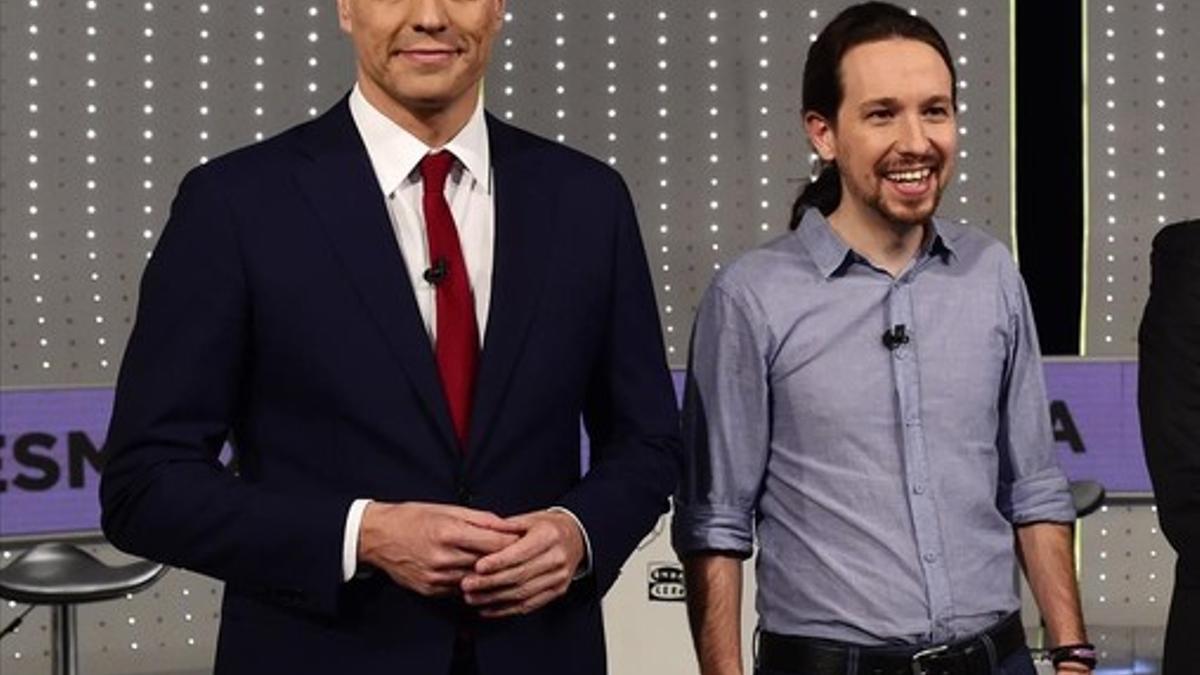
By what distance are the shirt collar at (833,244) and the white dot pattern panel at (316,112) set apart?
3.35m

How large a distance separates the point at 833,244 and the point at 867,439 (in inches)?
9.7

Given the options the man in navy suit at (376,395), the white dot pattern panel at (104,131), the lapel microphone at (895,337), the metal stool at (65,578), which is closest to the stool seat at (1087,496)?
the metal stool at (65,578)

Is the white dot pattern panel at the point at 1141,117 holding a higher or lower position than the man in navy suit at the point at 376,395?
higher

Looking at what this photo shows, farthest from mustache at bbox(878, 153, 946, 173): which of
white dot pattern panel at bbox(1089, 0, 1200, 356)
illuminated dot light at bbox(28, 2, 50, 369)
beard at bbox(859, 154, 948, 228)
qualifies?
white dot pattern panel at bbox(1089, 0, 1200, 356)

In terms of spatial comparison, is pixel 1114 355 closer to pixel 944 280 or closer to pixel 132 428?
pixel 944 280

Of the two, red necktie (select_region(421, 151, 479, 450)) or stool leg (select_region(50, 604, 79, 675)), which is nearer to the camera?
red necktie (select_region(421, 151, 479, 450))

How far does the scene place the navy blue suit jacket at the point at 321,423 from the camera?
6.59 ft

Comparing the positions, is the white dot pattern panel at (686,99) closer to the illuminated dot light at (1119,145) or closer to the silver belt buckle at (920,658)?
the illuminated dot light at (1119,145)

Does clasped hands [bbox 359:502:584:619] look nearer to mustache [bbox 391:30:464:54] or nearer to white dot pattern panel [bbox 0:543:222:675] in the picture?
mustache [bbox 391:30:464:54]

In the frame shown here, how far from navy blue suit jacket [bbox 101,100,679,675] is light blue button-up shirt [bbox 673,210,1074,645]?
40cm

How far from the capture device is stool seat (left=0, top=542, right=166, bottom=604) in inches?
182

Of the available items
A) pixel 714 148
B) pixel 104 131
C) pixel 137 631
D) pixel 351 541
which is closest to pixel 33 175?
pixel 104 131

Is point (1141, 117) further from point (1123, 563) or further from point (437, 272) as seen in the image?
point (437, 272)

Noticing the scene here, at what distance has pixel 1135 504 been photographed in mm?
6301
